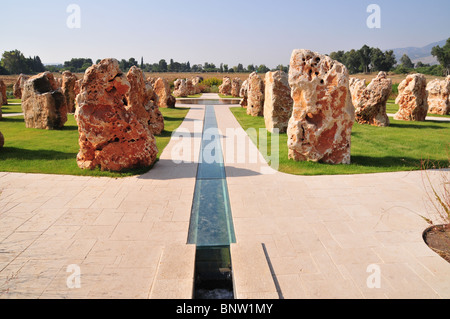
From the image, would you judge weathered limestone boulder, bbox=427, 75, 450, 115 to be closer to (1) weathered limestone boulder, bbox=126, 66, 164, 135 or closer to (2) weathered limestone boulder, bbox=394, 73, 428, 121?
(2) weathered limestone boulder, bbox=394, 73, 428, 121

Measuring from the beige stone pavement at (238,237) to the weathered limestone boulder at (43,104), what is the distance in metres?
6.31

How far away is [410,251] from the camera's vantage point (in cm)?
438

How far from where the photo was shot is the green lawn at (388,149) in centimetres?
807

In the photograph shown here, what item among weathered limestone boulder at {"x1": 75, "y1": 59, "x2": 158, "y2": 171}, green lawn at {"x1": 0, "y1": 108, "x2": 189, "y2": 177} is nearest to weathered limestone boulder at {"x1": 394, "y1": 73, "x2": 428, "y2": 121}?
green lawn at {"x1": 0, "y1": 108, "x2": 189, "y2": 177}

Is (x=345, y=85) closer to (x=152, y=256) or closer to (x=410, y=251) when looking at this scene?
(x=410, y=251)

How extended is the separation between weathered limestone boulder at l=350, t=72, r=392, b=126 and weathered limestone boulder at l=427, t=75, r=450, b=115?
23.7ft

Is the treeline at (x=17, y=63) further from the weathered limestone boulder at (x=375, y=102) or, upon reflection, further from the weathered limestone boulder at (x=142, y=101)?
the weathered limestone boulder at (x=375, y=102)

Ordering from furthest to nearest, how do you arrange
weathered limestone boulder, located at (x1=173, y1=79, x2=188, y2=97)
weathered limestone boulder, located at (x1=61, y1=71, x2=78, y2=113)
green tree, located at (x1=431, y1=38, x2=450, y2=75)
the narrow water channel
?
green tree, located at (x1=431, y1=38, x2=450, y2=75) < weathered limestone boulder, located at (x1=173, y1=79, x2=188, y2=97) < weathered limestone boulder, located at (x1=61, y1=71, x2=78, y2=113) < the narrow water channel

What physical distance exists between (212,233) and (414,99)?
48.8 feet

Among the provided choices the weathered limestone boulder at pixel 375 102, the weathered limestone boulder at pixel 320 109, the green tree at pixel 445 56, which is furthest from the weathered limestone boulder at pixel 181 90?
the green tree at pixel 445 56

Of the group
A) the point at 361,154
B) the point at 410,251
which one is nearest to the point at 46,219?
the point at 410,251

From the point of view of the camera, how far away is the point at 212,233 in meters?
4.91

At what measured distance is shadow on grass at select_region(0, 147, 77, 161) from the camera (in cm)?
892

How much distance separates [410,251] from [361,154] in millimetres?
5548
